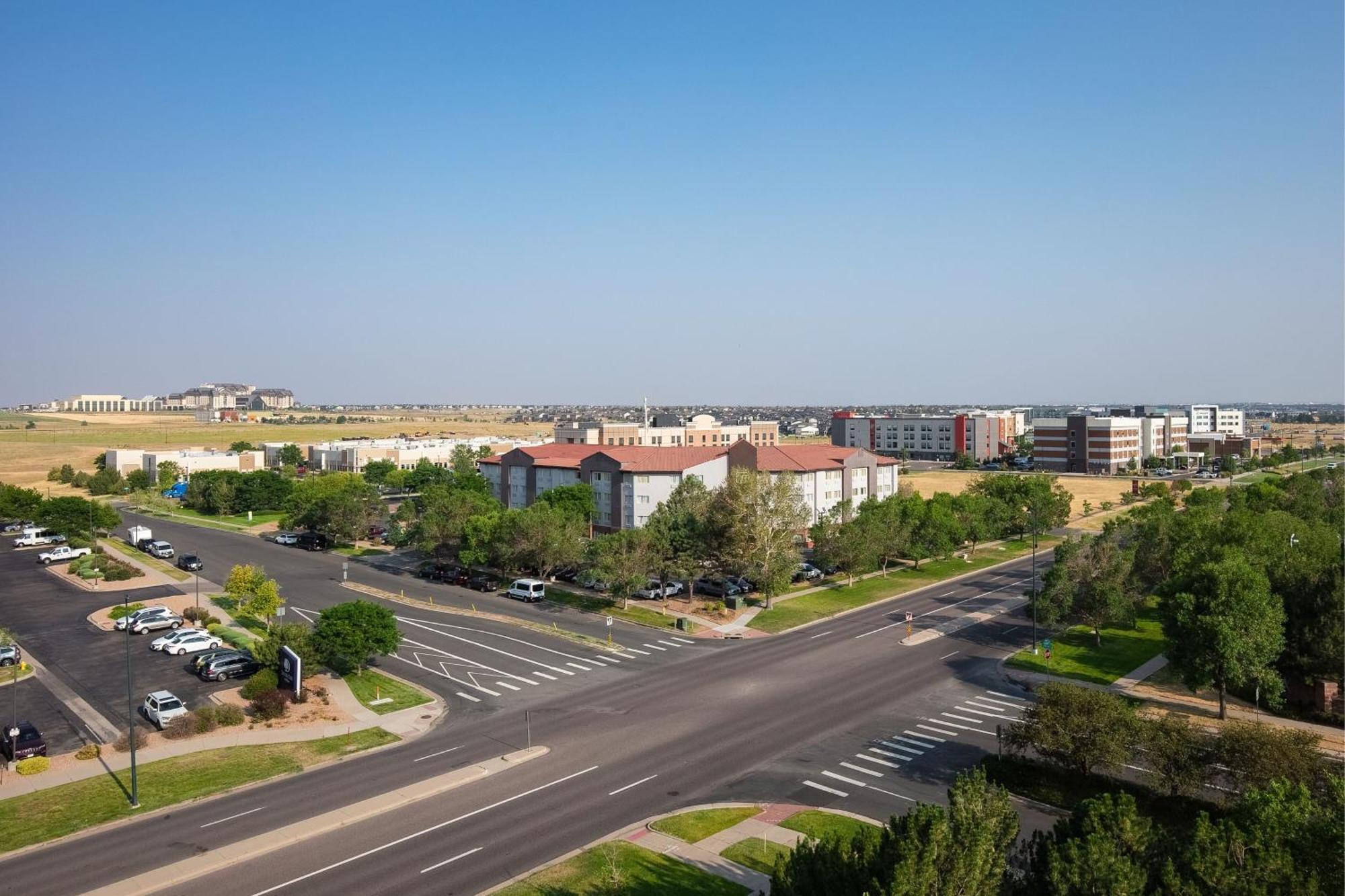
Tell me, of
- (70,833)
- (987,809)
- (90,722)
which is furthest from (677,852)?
(90,722)

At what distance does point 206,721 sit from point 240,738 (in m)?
2.23

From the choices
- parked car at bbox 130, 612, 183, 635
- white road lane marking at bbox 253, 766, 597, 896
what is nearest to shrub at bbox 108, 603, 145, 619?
parked car at bbox 130, 612, 183, 635

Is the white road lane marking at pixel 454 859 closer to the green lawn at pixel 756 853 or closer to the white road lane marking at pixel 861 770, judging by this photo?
the green lawn at pixel 756 853

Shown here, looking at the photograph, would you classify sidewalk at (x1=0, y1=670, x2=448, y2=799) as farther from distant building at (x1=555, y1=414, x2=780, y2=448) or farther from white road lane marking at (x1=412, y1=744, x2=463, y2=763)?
distant building at (x1=555, y1=414, x2=780, y2=448)

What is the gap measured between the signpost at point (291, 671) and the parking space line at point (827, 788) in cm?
2673

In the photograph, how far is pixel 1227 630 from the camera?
3856cm

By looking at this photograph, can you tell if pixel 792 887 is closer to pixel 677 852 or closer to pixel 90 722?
pixel 677 852

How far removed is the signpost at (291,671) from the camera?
43531mm

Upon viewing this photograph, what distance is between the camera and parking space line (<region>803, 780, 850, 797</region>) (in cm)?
3195

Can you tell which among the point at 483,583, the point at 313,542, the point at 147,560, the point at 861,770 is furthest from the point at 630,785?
the point at 147,560

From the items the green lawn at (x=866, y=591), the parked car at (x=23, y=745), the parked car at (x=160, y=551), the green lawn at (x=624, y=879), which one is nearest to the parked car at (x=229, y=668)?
the parked car at (x=23, y=745)

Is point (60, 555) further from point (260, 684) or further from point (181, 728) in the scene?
point (181, 728)

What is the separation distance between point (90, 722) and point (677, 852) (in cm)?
3169

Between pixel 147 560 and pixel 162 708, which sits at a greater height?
pixel 162 708
